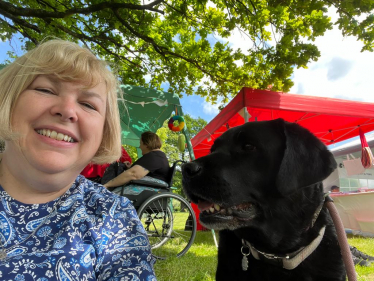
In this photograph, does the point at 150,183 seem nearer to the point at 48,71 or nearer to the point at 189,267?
the point at 189,267

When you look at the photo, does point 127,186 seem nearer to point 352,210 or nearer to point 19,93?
point 19,93

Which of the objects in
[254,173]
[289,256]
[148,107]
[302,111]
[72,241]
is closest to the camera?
[72,241]

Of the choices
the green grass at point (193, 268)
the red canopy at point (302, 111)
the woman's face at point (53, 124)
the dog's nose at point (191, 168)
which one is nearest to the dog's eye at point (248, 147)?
the dog's nose at point (191, 168)

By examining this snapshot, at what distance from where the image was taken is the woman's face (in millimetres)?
1002

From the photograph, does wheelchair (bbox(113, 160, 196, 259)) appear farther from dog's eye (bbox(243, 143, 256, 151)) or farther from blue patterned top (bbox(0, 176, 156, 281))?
blue patterned top (bbox(0, 176, 156, 281))

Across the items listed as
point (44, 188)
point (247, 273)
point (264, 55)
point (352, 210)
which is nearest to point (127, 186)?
point (247, 273)

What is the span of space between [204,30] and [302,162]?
5.36 meters

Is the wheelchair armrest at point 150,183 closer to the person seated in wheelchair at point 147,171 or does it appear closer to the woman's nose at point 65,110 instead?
the person seated in wheelchair at point 147,171

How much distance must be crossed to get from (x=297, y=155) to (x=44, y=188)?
137 cm

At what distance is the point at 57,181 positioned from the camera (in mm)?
1070

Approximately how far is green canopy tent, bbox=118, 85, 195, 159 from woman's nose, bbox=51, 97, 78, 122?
12.6ft

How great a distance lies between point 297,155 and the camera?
1.56 m

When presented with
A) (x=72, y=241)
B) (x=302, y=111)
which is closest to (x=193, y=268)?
(x=72, y=241)

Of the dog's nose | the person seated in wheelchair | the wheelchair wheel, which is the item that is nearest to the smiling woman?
the dog's nose
